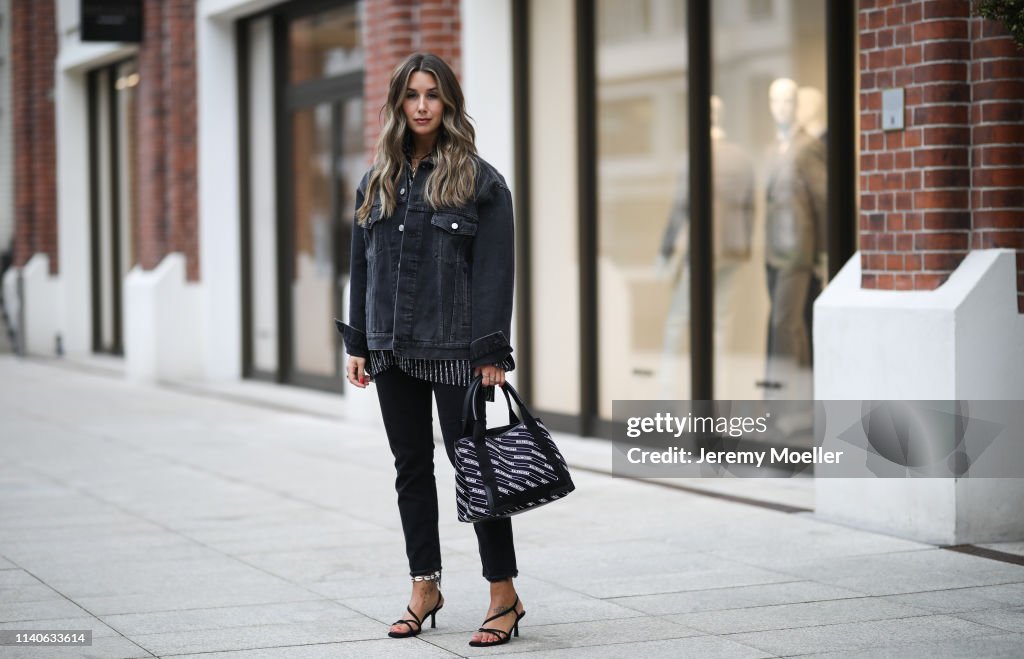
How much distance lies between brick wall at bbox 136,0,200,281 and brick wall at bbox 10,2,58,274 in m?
4.88

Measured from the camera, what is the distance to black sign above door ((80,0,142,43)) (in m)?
16.2

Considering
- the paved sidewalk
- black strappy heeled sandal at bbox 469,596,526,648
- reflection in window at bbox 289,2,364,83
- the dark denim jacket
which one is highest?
reflection in window at bbox 289,2,364,83

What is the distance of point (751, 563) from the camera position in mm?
6230

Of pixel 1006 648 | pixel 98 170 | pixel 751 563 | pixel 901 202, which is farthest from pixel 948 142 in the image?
pixel 98 170

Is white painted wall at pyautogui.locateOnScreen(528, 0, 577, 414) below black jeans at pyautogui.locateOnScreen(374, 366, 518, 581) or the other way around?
the other way around

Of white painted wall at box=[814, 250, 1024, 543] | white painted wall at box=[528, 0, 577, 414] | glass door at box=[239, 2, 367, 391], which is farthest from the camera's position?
glass door at box=[239, 2, 367, 391]

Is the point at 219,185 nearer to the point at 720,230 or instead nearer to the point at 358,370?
the point at 720,230

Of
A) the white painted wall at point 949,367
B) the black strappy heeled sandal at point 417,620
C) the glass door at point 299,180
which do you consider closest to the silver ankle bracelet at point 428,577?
the black strappy heeled sandal at point 417,620

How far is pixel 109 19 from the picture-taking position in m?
16.2

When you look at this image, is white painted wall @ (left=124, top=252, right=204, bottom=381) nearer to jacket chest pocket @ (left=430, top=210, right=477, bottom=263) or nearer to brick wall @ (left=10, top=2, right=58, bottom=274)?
brick wall @ (left=10, top=2, right=58, bottom=274)

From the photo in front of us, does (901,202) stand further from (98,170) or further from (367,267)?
(98,170)

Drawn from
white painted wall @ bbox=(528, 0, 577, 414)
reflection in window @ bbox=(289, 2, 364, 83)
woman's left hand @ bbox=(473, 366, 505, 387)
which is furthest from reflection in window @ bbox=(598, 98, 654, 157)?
woman's left hand @ bbox=(473, 366, 505, 387)

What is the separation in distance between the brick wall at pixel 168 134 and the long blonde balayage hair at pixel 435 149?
11.1m

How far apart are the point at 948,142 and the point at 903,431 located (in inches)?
50.7
